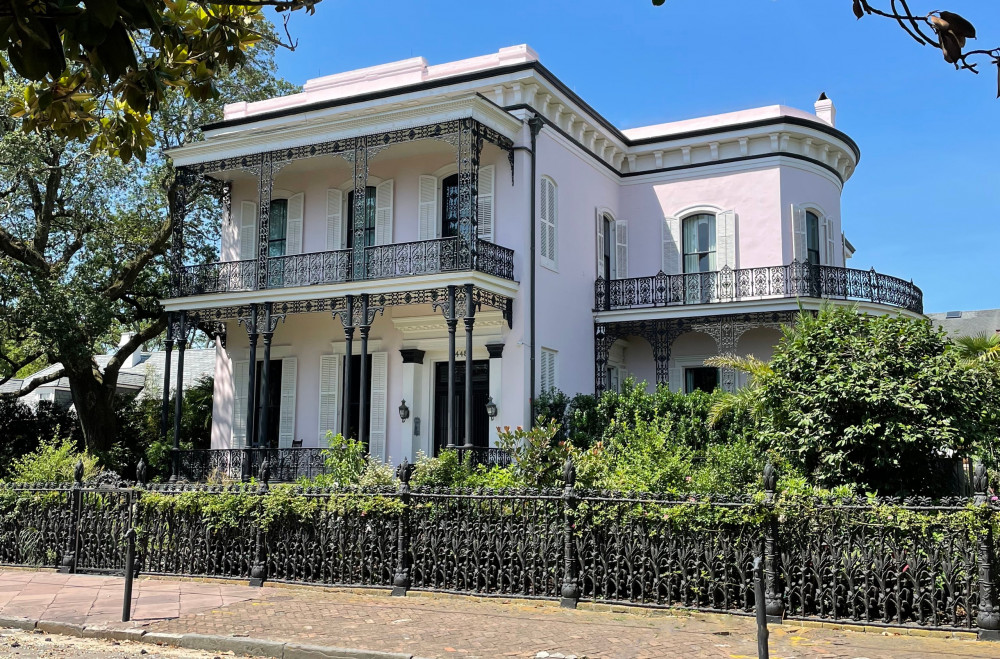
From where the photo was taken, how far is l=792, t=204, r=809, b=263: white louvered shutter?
796 inches

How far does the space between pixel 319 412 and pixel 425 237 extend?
4.54 metres

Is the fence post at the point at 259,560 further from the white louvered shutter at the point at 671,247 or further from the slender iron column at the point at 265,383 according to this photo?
the white louvered shutter at the point at 671,247

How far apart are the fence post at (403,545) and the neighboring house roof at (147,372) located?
2135 cm

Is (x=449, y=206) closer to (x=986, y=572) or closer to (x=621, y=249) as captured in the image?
(x=621, y=249)

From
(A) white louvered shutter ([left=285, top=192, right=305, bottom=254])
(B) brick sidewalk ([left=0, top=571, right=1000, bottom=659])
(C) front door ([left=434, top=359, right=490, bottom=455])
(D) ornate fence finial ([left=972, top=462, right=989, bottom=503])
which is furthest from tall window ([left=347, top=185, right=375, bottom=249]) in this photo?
(D) ornate fence finial ([left=972, top=462, right=989, bottom=503])

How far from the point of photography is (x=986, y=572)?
24.7 feet

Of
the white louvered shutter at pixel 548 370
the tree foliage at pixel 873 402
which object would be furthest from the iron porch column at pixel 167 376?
the tree foliage at pixel 873 402

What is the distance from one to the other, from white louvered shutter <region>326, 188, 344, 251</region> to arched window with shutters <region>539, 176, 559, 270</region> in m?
4.57

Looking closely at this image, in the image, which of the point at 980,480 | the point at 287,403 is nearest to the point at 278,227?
the point at 287,403

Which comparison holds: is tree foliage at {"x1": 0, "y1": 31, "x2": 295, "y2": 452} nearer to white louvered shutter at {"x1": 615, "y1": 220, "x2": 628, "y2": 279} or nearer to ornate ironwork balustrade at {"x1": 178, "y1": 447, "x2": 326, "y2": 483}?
ornate ironwork balustrade at {"x1": 178, "y1": 447, "x2": 326, "y2": 483}

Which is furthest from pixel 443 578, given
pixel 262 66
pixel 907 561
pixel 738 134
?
pixel 262 66

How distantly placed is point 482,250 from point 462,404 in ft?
11.4

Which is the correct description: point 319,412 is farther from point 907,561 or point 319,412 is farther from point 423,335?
point 907,561

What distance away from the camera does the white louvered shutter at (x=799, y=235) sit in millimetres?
20219
